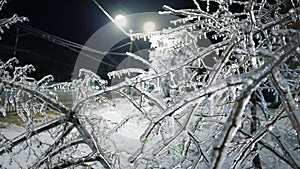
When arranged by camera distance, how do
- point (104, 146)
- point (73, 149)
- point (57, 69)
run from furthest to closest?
point (57, 69), point (73, 149), point (104, 146)

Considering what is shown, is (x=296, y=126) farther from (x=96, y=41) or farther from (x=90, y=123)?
(x=96, y=41)

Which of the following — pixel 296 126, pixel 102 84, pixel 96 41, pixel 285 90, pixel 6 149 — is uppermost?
pixel 96 41

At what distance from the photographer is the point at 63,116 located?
2887mm

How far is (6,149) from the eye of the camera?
289 cm

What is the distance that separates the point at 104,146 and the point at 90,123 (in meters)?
0.46

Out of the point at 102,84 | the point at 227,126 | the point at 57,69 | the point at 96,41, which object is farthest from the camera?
the point at 57,69

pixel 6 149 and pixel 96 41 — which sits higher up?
pixel 96 41

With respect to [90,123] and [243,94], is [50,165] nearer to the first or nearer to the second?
[90,123]

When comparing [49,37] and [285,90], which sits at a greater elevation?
[49,37]

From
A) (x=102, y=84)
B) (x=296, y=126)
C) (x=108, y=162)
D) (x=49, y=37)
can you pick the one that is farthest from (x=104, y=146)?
(x=49, y=37)

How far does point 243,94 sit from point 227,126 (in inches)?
4.3

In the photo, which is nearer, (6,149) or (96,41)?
(6,149)

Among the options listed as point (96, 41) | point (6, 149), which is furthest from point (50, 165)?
point (96, 41)

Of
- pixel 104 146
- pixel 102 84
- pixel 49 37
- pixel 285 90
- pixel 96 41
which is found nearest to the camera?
pixel 285 90
